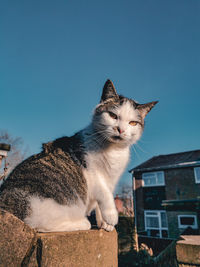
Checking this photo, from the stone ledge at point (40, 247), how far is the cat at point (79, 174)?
0.95 ft

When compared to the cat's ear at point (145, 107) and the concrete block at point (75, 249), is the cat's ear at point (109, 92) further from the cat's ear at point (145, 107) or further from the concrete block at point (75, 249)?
the concrete block at point (75, 249)

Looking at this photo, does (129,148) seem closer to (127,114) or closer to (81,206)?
(127,114)

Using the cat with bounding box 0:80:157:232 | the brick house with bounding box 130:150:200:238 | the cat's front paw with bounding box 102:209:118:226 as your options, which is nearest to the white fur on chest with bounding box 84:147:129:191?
the cat with bounding box 0:80:157:232

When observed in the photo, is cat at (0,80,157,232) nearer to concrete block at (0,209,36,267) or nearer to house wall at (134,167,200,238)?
concrete block at (0,209,36,267)

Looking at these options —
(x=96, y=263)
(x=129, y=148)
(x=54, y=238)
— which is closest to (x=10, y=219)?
(x=54, y=238)

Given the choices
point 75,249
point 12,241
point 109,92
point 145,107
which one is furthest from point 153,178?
point 12,241

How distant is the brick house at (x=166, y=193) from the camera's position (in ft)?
48.3

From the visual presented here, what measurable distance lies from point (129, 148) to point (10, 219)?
1.76 m

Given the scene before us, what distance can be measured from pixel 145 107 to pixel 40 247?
2203 mm

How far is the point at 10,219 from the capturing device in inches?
36.6

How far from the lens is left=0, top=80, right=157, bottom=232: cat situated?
57.1 inches

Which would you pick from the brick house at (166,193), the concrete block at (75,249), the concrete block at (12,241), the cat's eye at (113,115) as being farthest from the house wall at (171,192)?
the concrete block at (12,241)

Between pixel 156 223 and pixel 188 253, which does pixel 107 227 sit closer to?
pixel 188 253

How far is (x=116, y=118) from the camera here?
2260 mm
